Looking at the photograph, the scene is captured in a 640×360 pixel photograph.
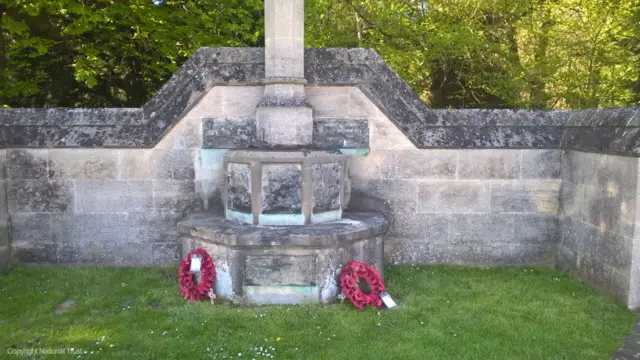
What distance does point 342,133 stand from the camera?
570cm

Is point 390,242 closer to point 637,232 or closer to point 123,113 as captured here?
point 637,232

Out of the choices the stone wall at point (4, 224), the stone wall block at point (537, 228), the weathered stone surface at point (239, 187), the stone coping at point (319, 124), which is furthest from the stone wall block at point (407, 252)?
the stone wall at point (4, 224)

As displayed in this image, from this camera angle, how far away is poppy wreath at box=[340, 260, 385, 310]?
445 cm

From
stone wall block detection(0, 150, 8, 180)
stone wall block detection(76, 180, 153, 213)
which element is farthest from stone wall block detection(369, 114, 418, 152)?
stone wall block detection(0, 150, 8, 180)

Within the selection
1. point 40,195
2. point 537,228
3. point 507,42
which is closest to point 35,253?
point 40,195

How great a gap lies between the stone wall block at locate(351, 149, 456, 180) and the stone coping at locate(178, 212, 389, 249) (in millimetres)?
715

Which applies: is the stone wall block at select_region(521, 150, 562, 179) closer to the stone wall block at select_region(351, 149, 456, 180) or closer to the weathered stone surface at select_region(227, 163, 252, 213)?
the stone wall block at select_region(351, 149, 456, 180)

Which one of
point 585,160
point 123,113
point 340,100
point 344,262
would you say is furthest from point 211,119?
point 585,160

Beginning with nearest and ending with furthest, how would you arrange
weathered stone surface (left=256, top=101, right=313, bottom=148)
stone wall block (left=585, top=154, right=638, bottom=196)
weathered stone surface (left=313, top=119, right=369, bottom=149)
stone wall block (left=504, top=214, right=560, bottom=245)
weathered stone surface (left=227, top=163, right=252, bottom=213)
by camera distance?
stone wall block (left=585, top=154, right=638, bottom=196), weathered stone surface (left=227, top=163, right=252, bottom=213), weathered stone surface (left=256, top=101, right=313, bottom=148), weathered stone surface (left=313, top=119, right=369, bottom=149), stone wall block (left=504, top=214, right=560, bottom=245)

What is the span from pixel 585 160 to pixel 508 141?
2.78 feet

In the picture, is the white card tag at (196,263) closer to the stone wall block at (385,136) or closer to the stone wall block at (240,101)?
the stone wall block at (240,101)

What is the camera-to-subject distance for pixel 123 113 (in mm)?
5680

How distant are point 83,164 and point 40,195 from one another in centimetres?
66

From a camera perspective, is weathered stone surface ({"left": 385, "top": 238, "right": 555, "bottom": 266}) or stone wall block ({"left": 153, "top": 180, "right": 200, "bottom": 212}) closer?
stone wall block ({"left": 153, "top": 180, "right": 200, "bottom": 212})
